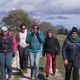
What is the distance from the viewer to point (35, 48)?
13.4 m

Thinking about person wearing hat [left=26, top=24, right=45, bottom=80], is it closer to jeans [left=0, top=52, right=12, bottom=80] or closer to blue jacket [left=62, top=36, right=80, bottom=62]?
jeans [left=0, top=52, right=12, bottom=80]

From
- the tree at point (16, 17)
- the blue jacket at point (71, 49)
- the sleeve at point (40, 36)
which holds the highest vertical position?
the sleeve at point (40, 36)

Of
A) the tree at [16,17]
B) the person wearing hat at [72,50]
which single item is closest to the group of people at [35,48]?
the person wearing hat at [72,50]

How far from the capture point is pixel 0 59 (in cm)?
1302

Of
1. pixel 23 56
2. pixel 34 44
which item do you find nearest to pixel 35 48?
pixel 34 44

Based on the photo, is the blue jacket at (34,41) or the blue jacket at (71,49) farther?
the blue jacket at (34,41)

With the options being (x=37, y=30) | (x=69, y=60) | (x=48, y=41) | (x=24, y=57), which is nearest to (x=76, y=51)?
(x=69, y=60)

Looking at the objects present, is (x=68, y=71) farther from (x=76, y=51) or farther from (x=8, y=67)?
(x=8, y=67)

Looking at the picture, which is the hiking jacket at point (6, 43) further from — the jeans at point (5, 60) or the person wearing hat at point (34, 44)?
the person wearing hat at point (34, 44)

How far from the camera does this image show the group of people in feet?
38.9

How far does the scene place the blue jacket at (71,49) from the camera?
11805 millimetres

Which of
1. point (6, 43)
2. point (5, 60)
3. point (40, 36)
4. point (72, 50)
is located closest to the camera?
point (72, 50)

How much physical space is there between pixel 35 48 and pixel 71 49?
6.16 feet

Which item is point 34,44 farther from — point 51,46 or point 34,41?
point 51,46
